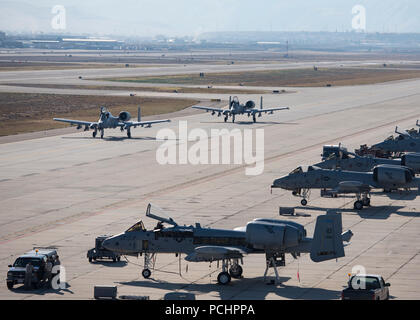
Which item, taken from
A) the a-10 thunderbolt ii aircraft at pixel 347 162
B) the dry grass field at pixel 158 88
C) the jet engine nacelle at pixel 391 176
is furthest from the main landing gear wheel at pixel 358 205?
the dry grass field at pixel 158 88

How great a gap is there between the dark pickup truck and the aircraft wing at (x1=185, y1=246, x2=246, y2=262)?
215 inches

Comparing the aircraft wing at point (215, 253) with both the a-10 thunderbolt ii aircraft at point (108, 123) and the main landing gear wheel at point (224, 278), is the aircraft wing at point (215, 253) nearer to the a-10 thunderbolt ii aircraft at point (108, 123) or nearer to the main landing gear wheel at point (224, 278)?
the main landing gear wheel at point (224, 278)

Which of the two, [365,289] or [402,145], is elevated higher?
[402,145]

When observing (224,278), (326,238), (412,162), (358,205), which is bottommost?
(358,205)

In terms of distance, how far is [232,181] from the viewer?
228 ft

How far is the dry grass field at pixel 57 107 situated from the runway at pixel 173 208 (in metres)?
11.5

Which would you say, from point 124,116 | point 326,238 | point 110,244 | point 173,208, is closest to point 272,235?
point 326,238

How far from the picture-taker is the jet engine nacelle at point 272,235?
121 ft

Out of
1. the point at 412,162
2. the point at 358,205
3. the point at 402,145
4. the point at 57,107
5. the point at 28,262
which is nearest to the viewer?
the point at 28,262

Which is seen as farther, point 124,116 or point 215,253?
point 124,116

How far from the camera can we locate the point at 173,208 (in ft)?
188

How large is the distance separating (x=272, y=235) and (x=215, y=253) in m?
2.65

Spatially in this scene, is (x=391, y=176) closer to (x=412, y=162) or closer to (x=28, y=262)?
(x=412, y=162)
